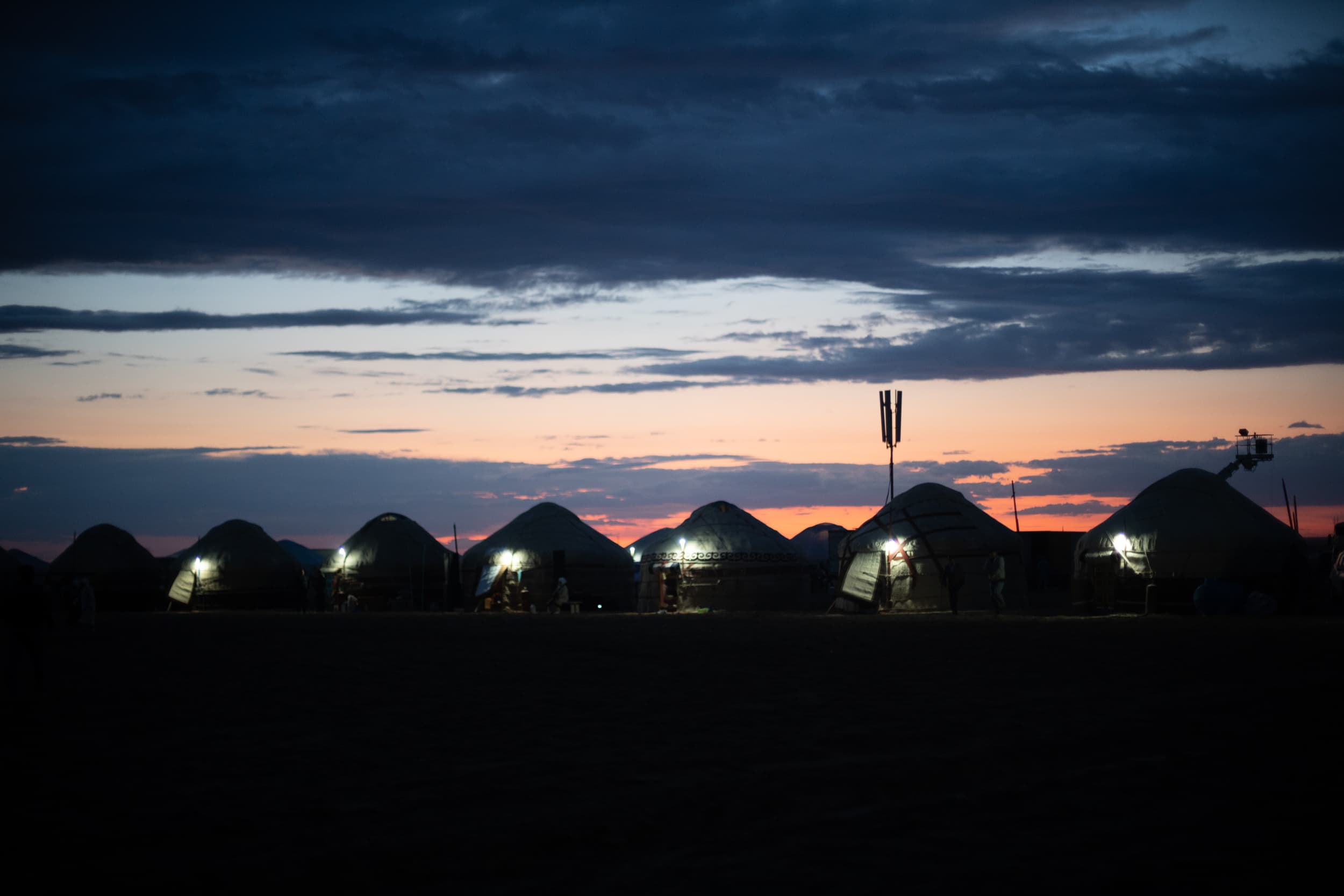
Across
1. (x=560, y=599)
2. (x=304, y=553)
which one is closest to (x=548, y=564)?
(x=560, y=599)

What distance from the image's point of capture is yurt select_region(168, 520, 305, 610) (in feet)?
184

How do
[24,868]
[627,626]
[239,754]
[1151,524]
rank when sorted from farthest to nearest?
[1151,524]
[627,626]
[239,754]
[24,868]

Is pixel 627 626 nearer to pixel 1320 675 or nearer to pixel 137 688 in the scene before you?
pixel 137 688

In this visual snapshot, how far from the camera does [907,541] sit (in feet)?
127

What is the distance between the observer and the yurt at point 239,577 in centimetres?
5619

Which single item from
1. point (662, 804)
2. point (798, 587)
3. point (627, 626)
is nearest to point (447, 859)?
point (662, 804)

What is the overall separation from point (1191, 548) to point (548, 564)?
24.8 m

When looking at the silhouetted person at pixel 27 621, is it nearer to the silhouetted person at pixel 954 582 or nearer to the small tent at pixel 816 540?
the silhouetted person at pixel 954 582

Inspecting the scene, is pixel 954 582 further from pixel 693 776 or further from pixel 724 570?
pixel 693 776

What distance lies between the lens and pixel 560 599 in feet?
149

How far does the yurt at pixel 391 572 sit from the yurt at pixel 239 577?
211 centimetres

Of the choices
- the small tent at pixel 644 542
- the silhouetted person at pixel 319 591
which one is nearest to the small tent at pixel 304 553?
the small tent at pixel 644 542

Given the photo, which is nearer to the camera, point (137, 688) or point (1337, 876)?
point (1337, 876)

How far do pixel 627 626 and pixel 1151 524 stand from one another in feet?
54.4
